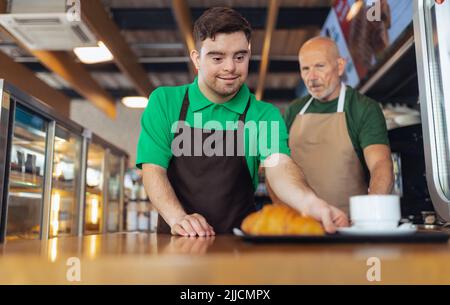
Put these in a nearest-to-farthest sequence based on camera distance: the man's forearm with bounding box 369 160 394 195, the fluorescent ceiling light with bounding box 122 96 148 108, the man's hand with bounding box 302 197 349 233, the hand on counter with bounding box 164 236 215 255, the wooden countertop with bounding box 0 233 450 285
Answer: the wooden countertop with bounding box 0 233 450 285 → the hand on counter with bounding box 164 236 215 255 → the man's hand with bounding box 302 197 349 233 → the man's forearm with bounding box 369 160 394 195 → the fluorescent ceiling light with bounding box 122 96 148 108

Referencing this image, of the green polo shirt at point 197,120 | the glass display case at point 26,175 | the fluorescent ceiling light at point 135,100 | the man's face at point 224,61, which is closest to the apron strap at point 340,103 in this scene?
the green polo shirt at point 197,120

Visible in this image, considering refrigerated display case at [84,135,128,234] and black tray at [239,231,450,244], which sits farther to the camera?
refrigerated display case at [84,135,128,234]

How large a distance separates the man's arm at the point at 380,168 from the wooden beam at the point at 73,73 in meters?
3.30

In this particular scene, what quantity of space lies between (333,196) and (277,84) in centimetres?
583

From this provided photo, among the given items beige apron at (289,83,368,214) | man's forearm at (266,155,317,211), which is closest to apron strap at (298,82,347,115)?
beige apron at (289,83,368,214)

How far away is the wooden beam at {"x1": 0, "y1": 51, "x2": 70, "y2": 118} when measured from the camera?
136 inches

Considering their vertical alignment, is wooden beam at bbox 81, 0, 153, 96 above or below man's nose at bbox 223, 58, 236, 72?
above

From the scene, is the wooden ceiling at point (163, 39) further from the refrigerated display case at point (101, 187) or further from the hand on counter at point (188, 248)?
the hand on counter at point (188, 248)

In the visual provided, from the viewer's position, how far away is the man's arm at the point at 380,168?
1.79 metres

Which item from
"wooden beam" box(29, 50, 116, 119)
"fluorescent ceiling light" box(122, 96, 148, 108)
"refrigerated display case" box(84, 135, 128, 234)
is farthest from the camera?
"fluorescent ceiling light" box(122, 96, 148, 108)

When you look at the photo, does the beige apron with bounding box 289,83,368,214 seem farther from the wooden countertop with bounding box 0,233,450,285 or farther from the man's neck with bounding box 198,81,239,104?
the wooden countertop with bounding box 0,233,450,285

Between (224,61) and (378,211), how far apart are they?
2.57 ft

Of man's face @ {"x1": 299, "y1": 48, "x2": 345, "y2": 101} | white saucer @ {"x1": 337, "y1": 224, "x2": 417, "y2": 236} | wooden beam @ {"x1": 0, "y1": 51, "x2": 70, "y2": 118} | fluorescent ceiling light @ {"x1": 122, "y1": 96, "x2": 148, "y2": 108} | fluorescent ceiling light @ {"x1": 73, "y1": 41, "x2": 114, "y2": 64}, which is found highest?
fluorescent ceiling light @ {"x1": 122, "y1": 96, "x2": 148, "y2": 108}

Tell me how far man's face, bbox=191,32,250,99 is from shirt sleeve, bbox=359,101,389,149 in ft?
2.64
